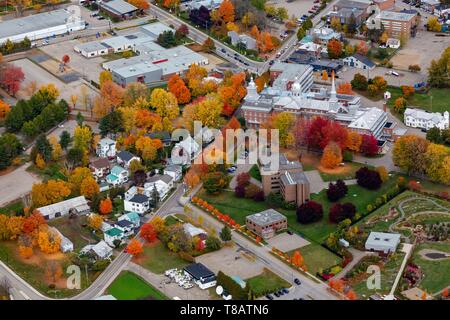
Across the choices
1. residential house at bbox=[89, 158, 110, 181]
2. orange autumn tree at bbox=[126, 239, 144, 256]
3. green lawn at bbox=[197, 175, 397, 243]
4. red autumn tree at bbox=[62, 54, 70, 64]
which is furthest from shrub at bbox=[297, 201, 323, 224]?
red autumn tree at bbox=[62, 54, 70, 64]

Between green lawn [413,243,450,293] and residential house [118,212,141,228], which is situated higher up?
green lawn [413,243,450,293]

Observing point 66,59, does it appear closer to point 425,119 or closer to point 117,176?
point 117,176

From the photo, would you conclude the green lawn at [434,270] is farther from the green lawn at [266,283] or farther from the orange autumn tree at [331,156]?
the orange autumn tree at [331,156]

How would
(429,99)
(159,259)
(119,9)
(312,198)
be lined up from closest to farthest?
(159,259), (312,198), (429,99), (119,9)

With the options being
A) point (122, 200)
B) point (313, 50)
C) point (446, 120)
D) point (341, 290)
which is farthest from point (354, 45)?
point (341, 290)

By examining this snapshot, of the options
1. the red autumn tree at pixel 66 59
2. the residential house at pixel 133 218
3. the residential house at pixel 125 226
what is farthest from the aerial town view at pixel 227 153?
the red autumn tree at pixel 66 59

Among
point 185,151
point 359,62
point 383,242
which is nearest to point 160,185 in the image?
point 185,151

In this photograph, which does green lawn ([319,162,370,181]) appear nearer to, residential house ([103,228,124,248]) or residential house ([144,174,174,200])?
residential house ([144,174,174,200])
